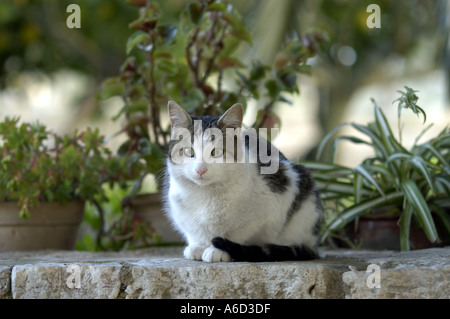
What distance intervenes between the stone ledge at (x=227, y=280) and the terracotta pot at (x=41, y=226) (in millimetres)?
803

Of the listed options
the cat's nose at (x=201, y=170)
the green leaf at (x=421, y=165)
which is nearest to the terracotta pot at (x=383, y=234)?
the green leaf at (x=421, y=165)

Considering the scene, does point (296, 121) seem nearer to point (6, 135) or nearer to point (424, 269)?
point (6, 135)

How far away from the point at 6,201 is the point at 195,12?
1189 mm

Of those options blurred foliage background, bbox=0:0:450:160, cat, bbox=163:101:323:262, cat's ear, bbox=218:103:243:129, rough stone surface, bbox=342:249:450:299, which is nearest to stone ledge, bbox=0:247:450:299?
rough stone surface, bbox=342:249:450:299

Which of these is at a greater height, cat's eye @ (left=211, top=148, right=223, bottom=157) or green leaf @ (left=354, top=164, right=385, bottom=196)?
cat's eye @ (left=211, top=148, right=223, bottom=157)

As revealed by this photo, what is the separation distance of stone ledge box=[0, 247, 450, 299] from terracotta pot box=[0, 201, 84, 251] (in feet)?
2.63

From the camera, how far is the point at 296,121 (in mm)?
6887

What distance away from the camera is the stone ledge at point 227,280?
4.21 ft

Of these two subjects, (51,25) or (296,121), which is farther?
(296,121)

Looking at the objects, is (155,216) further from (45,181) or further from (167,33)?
(167,33)

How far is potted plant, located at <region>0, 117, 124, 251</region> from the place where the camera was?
7.14ft

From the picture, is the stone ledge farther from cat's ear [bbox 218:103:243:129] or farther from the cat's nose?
cat's ear [bbox 218:103:243:129]

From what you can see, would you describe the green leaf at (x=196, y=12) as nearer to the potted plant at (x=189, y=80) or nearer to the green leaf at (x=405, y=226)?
the potted plant at (x=189, y=80)
